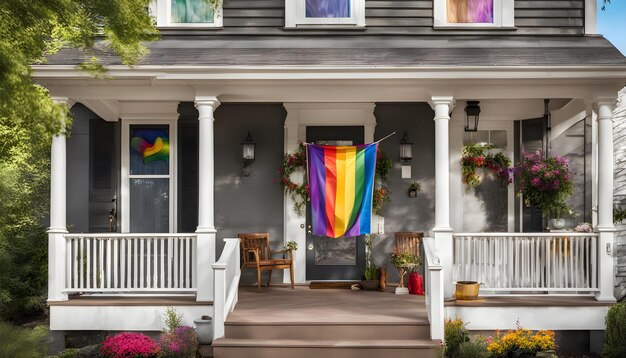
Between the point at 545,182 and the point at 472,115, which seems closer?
A: the point at 545,182

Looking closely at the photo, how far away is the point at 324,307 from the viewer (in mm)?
9375

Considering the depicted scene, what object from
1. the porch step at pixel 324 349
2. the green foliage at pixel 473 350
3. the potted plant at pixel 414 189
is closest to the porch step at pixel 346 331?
the porch step at pixel 324 349

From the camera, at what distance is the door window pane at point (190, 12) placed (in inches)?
426

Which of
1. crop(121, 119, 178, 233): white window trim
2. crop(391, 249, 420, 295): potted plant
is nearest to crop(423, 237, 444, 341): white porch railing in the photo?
crop(391, 249, 420, 295): potted plant

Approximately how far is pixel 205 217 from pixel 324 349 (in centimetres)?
223

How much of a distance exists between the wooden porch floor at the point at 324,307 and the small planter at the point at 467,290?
1.58 feet

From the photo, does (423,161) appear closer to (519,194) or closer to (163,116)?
(519,194)

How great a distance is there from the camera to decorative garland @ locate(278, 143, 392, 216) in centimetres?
1109

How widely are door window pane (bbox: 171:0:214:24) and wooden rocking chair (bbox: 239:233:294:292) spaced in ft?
10.4

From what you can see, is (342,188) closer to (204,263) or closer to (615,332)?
(204,263)

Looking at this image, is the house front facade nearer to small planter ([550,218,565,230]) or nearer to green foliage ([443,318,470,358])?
small planter ([550,218,565,230])

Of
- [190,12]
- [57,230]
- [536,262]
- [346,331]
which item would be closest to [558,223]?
[536,262]

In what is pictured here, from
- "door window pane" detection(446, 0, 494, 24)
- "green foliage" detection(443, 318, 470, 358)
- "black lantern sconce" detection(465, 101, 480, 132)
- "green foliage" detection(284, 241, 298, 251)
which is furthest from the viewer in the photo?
"green foliage" detection(284, 241, 298, 251)

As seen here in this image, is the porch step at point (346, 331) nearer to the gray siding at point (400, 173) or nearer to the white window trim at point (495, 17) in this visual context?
the gray siding at point (400, 173)
